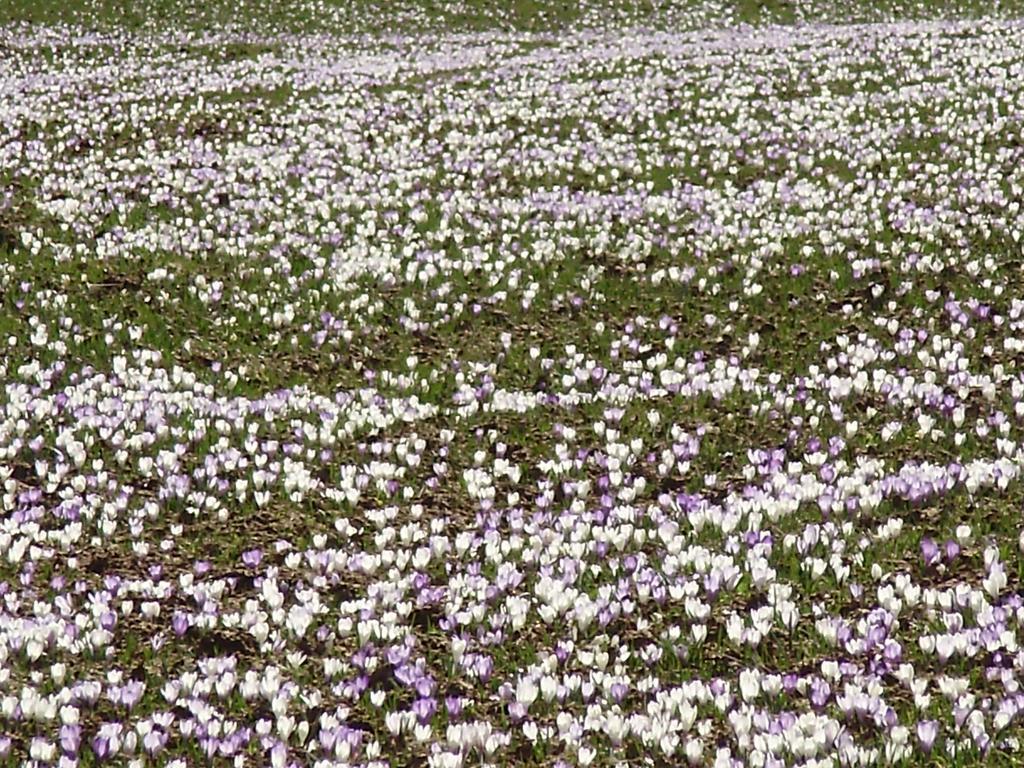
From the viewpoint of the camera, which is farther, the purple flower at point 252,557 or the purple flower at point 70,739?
the purple flower at point 252,557

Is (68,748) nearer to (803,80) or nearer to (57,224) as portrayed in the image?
(57,224)

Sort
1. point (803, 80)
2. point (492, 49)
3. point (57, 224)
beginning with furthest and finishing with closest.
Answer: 1. point (492, 49)
2. point (803, 80)
3. point (57, 224)

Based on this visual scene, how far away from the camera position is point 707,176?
16.2 meters

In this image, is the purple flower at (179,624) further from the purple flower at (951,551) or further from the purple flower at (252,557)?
the purple flower at (951,551)

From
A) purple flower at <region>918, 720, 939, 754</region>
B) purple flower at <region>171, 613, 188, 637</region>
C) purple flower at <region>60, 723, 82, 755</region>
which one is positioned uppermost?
purple flower at <region>918, 720, 939, 754</region>

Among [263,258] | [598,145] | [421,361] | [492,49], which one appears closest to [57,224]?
[263,258]

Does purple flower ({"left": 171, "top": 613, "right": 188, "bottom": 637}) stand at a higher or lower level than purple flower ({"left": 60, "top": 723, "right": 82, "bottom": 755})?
lower

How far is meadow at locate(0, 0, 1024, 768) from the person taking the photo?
5.78 meters

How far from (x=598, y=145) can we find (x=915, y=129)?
4925 millimetres

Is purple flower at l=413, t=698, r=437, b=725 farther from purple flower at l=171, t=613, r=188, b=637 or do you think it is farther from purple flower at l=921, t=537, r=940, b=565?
purple flower at l=921, t=537, r=940, b=565

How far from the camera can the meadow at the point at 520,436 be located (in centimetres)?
578

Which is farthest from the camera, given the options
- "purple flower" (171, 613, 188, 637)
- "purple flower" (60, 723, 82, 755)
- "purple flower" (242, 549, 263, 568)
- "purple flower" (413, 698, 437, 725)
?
"purple flower" (242, 549, 263, 568)

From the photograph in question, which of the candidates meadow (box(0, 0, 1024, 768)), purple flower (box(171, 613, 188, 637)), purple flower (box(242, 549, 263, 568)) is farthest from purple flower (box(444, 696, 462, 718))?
purple flower (box(242, 549, 263, 568))

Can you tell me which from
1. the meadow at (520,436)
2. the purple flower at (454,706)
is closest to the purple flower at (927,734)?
the meadow at (520,436)
